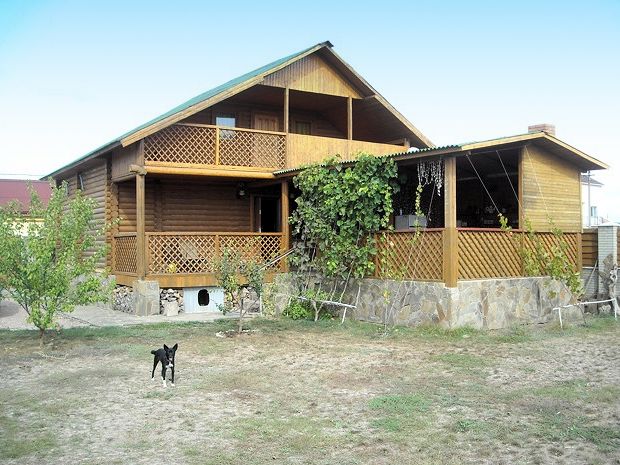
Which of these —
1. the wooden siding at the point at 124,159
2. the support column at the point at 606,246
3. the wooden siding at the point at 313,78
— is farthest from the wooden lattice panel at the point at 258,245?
the support column at the point at 606,246

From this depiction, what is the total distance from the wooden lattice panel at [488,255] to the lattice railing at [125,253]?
786 centimetres

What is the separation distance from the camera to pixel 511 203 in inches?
688

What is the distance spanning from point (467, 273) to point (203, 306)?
6.86 meters

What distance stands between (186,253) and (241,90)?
444 cm

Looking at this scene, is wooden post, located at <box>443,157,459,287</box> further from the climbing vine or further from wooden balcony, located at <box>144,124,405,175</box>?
wooden balcony, located at <box>144,124,405,175</box>

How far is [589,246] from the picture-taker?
1545cm

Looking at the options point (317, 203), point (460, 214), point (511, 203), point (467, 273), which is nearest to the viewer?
point (467, 273)

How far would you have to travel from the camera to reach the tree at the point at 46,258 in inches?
387

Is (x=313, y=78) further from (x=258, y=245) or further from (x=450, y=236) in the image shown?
(x=450, y=236)

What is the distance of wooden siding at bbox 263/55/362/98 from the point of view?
1691cm

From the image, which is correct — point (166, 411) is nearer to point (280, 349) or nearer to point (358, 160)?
point (280, 349)

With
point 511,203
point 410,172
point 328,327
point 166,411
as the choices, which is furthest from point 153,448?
point 511,203

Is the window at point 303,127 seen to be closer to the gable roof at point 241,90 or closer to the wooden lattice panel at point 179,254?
the gable roof at point 241,90

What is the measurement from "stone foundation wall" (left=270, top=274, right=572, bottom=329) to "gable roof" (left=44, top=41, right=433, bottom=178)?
4.81 m
